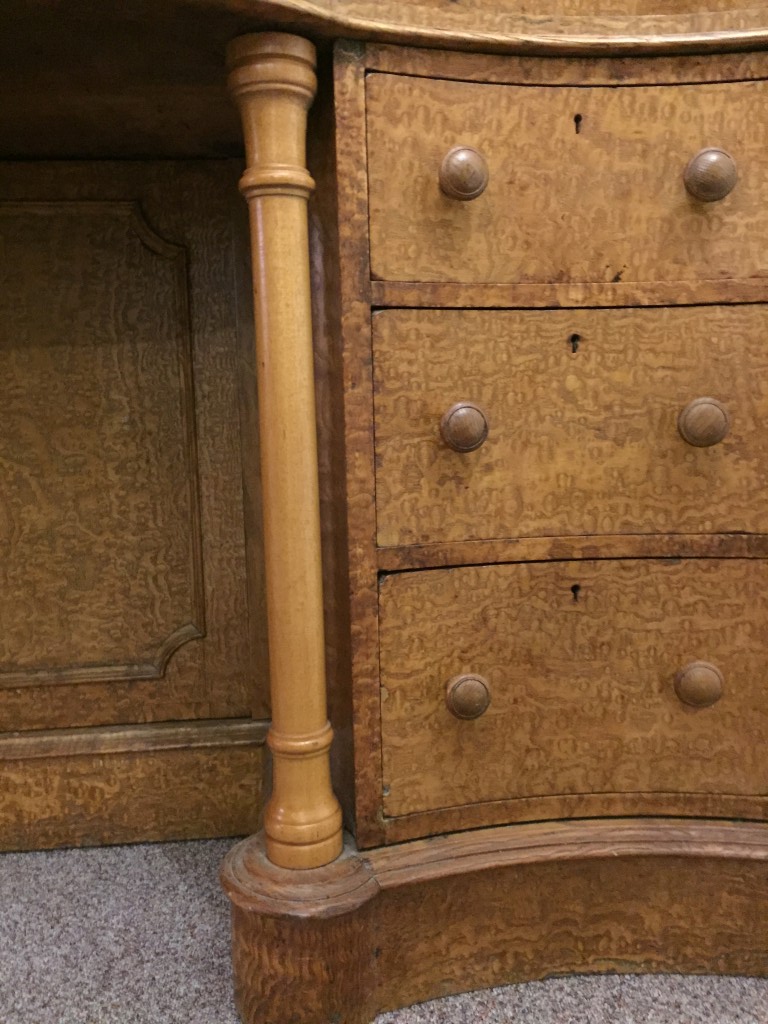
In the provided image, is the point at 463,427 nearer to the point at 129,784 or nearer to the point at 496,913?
the point at 496,913

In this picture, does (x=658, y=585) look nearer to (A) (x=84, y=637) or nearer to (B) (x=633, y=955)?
(B) (x=633, y=955)

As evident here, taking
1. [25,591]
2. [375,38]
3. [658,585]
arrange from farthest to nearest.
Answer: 1. [25,591]
2. [658,585]
3. [375,38]

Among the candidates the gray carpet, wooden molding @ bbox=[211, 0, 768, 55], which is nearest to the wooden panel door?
the gray carpet

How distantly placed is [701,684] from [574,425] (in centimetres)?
35

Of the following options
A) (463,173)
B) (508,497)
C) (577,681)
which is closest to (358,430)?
(508,497)

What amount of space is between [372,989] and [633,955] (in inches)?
13.2

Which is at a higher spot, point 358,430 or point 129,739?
point 358,430

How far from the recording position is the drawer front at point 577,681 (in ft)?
3.44

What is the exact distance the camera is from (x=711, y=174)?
38.3 inches

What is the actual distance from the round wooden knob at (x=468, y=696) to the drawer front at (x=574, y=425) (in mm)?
174

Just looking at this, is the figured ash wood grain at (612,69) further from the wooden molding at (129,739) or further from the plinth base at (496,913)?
the wooden molding at (129,739)

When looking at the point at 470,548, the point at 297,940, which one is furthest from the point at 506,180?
the point at 297,940

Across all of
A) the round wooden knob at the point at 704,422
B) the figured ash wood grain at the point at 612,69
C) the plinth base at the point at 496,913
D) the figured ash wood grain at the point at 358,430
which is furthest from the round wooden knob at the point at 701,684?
the figured ash wood grain at the point at 612,69

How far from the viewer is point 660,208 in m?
1.02
